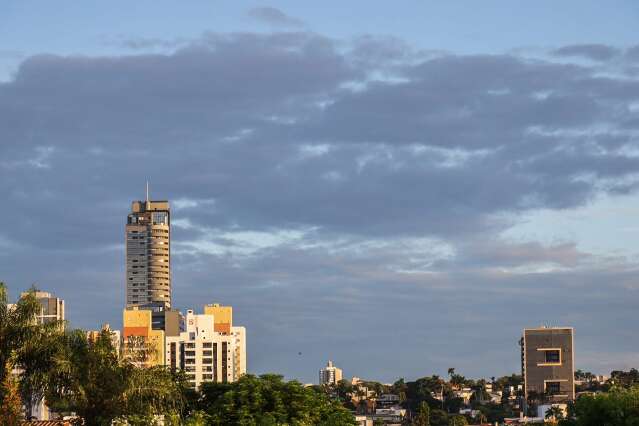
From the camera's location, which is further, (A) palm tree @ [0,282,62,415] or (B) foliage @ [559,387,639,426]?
(B) foliage @ [559,387,639,426]

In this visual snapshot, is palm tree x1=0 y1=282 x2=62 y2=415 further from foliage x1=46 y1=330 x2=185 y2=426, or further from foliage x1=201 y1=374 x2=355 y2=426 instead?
foliage x1=201 y1=374 x2=355 y2=426

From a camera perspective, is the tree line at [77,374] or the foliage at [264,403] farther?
the foliage at [264,403]

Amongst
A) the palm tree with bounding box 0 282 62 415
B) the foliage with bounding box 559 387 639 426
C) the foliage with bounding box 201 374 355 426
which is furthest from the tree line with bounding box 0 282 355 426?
the foliage with bounding box 559 387 639 426

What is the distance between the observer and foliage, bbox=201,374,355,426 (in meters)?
68.4

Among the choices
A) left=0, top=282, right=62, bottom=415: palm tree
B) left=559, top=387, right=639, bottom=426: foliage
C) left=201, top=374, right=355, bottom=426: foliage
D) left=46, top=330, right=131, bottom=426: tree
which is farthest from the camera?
left=201, top=374, right=355, bottom=426: foliage

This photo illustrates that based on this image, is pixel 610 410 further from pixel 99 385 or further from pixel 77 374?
pixel 77 374

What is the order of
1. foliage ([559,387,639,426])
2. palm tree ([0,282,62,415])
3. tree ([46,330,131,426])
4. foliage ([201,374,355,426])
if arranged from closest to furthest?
palm tree ([0,282,62,415]), tree ([46,330,131,426]), foliage ([559,387,639,426]), foliage ([201,374,355,426])

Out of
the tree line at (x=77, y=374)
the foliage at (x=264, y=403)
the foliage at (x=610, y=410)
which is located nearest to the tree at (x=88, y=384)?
the tree line at (x=77, y=374)

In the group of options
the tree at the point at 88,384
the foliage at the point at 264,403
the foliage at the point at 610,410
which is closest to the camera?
the tree at the point at 88,384

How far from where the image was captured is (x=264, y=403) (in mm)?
70688

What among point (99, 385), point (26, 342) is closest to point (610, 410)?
point (99, 385)

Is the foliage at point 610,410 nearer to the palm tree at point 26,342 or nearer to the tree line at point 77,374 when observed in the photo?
the tree line at point 77,374

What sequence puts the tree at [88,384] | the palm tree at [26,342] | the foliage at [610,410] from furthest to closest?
1. the foliage at [610,410]
2. the tree at [88,384]
3. the palm tree at [26,342]

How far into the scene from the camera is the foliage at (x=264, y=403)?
6844 centimetres
